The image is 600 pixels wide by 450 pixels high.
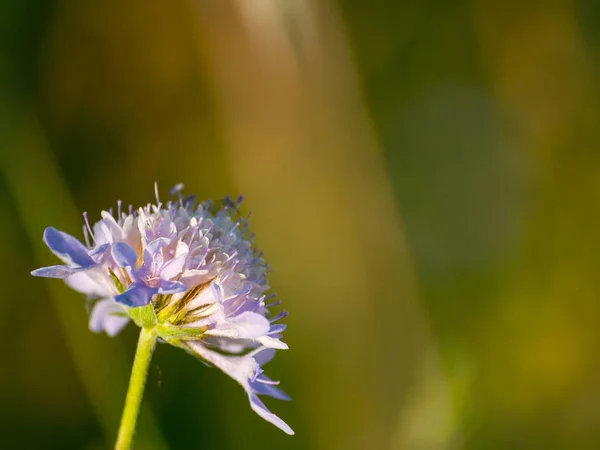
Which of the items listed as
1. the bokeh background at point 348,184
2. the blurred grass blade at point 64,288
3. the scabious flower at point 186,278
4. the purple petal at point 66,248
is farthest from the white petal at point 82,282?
the bokeh background at point 348,184

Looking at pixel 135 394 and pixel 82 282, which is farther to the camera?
pixel 82 282

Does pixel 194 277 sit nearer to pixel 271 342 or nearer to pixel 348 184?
pixel 271 342

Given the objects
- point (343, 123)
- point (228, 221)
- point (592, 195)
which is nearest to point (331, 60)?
point (343, 123)

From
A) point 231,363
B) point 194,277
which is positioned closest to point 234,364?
Answer: point 231,363

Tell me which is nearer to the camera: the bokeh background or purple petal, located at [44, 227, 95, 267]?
purple petal, located at [44, 227, 95, 267]

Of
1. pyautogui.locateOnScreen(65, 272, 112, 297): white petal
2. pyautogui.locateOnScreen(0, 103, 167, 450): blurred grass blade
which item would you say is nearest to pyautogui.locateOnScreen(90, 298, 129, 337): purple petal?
pyautogui.locateOnScreen(65, 272, 112, 297): white petal

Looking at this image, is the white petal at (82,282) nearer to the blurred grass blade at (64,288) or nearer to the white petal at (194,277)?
the white petal at (194,277)

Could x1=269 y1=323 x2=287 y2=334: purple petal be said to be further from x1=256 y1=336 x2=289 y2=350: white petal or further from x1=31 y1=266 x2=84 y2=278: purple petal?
x1=31 y1=266 x2=84 y2=278: purple petal
